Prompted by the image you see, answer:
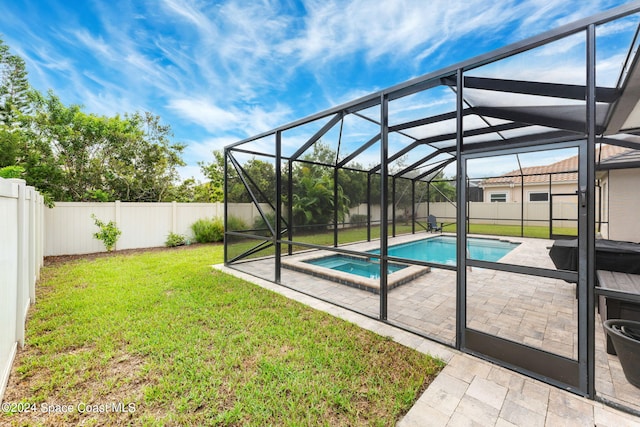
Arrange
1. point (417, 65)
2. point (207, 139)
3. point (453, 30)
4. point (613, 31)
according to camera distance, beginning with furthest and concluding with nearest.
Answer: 1. point (207, 139)
2. point (417, 65)
3. point (453, 30)
4. point (613, 31)

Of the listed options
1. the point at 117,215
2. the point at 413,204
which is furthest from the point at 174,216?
the point at 413,204

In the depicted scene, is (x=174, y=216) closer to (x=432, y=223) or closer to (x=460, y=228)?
(x=432, y=223)

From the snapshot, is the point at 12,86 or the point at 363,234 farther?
the point at 12,86

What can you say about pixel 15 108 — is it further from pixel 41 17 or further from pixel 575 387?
pixel 575 387

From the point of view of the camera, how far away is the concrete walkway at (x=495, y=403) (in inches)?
72.7

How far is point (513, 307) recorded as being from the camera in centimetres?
383

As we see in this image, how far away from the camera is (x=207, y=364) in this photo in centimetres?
255

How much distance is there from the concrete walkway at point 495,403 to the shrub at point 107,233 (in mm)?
9522

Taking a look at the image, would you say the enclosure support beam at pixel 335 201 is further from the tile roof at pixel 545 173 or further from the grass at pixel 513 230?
the tile roof at pixel 545 173

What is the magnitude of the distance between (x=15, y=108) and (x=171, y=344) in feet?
40.4

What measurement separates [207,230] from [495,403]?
10.1 metres

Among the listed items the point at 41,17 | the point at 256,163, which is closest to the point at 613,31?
the point at 256,163

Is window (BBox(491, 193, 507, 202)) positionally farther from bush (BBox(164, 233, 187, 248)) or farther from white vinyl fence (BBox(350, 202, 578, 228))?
bush (BBox(164, 233, 187, 248))

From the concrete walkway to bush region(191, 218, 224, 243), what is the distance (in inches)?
373
